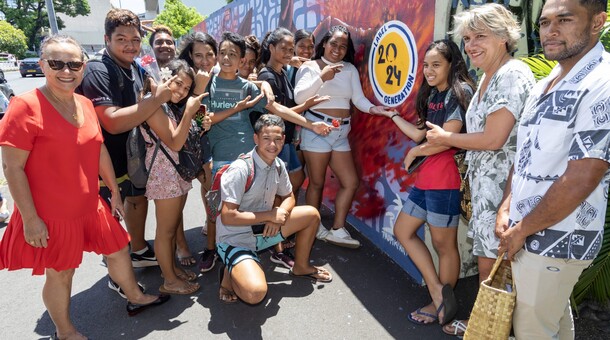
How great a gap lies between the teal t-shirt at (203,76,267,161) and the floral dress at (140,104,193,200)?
449mm

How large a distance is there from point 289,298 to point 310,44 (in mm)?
2483

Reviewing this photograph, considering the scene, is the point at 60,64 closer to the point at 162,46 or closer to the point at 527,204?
the point at 162,46

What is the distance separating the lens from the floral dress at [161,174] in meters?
2.80

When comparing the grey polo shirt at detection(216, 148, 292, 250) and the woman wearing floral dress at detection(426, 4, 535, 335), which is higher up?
the woman wearing floral dress at detection(426, 4, 535, 335)

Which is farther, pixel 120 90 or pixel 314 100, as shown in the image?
pixel 314 100

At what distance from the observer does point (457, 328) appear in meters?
2.53

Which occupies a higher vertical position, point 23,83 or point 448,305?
point 448,305

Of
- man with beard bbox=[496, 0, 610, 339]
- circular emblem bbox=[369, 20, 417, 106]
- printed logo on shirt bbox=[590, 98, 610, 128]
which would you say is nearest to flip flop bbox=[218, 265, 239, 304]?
man with beard bbox=[496, 0, 610, 339]

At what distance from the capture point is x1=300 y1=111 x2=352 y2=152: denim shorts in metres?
3.66

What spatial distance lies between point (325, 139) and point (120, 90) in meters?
1.79

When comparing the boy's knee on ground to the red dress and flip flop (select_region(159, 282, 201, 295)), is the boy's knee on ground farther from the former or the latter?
the red dress

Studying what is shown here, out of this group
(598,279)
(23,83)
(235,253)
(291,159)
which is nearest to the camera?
(598,279)

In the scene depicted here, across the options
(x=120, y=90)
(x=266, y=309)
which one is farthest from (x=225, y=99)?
(x=266, y=309)

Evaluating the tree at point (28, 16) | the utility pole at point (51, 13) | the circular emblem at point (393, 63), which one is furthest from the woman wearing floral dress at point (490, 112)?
the tree at point (28, 16)
